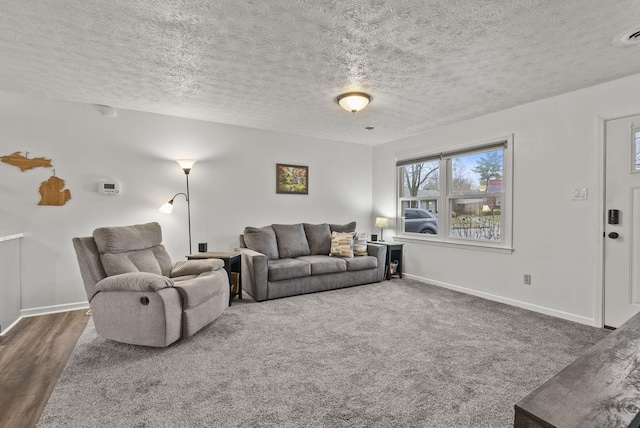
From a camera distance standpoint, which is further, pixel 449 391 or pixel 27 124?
pixel 27 124

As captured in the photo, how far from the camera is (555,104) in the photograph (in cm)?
331

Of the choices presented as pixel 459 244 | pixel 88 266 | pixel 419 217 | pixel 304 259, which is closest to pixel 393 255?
pixel 419 217

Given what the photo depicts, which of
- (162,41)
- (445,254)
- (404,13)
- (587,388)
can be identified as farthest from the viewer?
(445,254)

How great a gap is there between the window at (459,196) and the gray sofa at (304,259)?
2.80 ft

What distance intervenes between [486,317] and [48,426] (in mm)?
3568

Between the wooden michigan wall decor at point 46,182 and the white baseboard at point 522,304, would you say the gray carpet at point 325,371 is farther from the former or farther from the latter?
the wooden michigan wall decor at point 46,182

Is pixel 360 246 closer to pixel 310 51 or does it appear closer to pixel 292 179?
pixel 292 179

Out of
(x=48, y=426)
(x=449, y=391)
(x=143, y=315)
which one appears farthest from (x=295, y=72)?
(x=48, y=426)

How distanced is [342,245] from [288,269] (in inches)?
43.2

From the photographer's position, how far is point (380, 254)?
15.7 ft

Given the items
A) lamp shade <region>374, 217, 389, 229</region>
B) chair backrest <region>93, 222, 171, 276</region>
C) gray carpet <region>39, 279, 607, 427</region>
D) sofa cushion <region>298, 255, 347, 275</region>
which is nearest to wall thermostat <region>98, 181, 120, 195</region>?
chair backrest <region>93, 222, 171, 276</region>

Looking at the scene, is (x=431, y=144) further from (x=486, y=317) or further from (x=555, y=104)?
(x=486, y=317)

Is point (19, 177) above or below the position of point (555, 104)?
below

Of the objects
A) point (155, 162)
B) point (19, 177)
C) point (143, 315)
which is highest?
point (155, 162)
